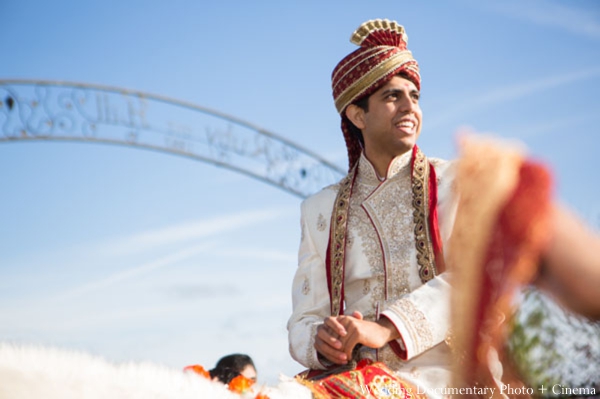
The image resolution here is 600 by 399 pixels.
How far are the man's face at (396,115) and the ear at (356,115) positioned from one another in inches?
2.9

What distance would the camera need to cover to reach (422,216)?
3.30m

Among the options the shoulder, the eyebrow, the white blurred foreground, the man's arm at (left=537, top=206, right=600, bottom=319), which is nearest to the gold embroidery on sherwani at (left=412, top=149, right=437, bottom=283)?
the eyebrow

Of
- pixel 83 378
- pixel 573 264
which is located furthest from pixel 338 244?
pixel 573 264

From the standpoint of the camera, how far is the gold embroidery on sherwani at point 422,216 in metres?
3.18

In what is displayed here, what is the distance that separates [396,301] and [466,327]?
70.7 inches

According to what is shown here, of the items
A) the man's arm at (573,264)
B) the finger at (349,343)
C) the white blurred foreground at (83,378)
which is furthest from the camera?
the finger at (349,343)

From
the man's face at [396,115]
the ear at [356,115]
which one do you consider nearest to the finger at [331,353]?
the man's face at [396,115]

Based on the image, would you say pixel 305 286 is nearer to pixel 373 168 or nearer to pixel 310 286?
pixel 310 286

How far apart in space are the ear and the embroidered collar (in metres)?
0.15

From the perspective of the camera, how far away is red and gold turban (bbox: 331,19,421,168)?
11.3ft

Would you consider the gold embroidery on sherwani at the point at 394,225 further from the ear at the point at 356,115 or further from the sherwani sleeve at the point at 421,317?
the ear at the point at 356,115

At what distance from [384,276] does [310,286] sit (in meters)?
0.36

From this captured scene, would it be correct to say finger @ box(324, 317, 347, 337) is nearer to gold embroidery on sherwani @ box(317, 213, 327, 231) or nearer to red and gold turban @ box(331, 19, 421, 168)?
gold embroidery on sherwani @ box(317, 213, 327, 231)

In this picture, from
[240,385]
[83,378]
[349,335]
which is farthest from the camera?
[349,335]
